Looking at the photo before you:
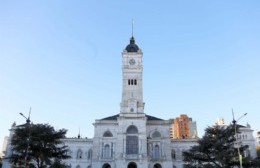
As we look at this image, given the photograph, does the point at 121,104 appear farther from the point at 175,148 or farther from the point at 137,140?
the point at 175,148

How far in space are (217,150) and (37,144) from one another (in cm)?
2566

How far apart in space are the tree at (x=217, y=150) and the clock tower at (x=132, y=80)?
1053 inches

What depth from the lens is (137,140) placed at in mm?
64938

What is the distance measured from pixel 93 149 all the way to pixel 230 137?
37386 mm

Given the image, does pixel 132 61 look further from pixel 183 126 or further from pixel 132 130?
pixel 183 126

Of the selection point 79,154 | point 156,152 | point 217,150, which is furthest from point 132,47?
point 217,150

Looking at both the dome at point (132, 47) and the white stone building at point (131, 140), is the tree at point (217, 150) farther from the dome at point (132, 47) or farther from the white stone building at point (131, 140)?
the dome at point (132, 47)

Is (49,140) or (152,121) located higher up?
(152,121)

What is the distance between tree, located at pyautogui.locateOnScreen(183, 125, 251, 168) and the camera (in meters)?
38.8

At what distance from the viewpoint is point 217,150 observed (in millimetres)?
40375

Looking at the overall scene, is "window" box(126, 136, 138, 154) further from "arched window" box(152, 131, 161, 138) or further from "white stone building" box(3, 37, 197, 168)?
"arched window" box(152, 131, 161, 138)

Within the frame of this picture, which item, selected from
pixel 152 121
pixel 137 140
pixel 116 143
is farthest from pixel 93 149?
pixel 152 121

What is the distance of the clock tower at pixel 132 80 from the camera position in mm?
68688

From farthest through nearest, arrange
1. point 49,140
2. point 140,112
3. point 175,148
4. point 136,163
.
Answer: point 175,148
point 140,112
point 136,163
point 49,140
